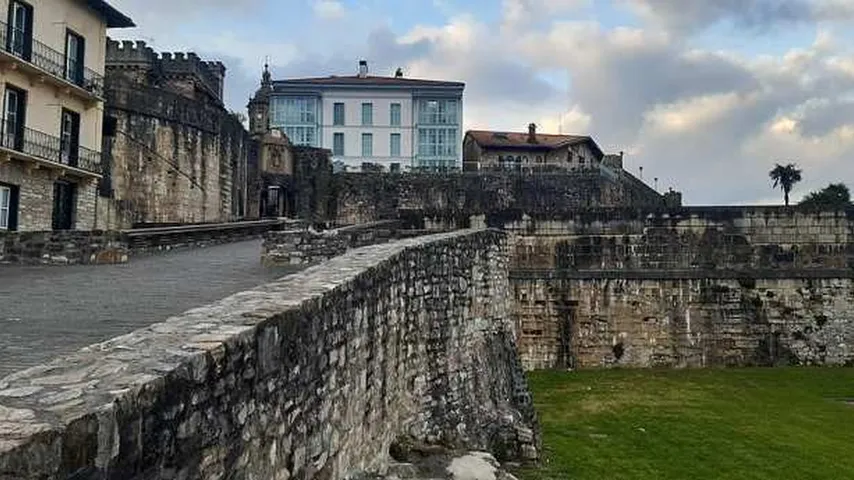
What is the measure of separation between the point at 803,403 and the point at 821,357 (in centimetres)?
437

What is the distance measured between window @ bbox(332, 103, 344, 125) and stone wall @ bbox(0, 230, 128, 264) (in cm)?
4573

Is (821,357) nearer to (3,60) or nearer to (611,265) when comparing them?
(611,265)

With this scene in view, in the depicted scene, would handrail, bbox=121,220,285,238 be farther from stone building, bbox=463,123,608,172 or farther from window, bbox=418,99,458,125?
window, bbox=418,99,458,125

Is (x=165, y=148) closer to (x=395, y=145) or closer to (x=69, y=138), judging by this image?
(x=69, y=138)

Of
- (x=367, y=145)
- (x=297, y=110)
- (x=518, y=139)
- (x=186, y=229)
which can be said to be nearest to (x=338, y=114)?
(x=297, y=110)

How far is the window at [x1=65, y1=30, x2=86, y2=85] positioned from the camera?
979 inches

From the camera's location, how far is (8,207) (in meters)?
22.6

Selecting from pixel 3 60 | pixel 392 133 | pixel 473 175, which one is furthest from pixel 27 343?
pixel 392 133

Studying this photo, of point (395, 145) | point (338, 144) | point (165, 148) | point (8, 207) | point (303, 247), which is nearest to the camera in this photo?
point (303, 247)

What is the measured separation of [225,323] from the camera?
14.5ft

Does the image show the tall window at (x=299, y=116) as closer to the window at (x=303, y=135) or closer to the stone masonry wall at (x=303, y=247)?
the window at (x=303, y=135)

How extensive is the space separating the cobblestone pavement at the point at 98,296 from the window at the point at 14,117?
9.65 metres

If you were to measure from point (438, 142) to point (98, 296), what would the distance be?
49502 millimetres

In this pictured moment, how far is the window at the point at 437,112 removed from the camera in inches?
2291
